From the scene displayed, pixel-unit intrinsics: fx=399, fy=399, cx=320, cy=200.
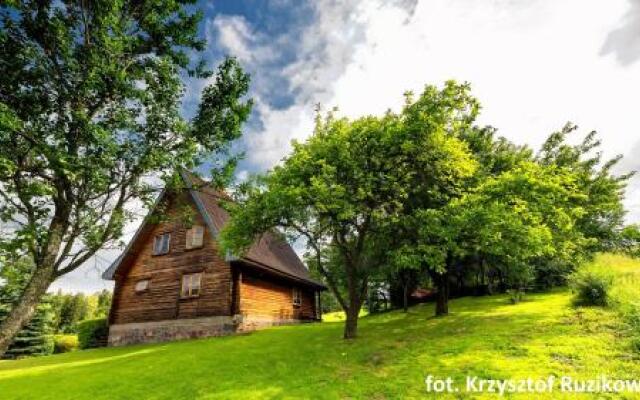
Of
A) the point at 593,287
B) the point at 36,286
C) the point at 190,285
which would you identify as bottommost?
the point at 593,287

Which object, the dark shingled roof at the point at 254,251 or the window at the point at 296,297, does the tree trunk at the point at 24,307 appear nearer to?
the dark shingled roof at the point at 254,251

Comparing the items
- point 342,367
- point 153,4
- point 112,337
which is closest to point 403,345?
point 342,367

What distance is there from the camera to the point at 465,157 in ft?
61.3

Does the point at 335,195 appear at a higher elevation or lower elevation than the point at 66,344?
higher

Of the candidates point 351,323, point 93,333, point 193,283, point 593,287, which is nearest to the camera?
point 593,287

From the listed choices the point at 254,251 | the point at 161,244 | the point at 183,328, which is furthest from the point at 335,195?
the point at 161,244

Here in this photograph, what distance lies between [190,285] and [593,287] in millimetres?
Answer: 22660

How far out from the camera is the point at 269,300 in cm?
2814

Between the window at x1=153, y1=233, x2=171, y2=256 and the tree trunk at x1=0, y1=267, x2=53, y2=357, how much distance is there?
1769 centimetres

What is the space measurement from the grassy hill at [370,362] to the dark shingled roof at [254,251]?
6746 millimetres

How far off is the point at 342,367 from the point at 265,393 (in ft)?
10.4

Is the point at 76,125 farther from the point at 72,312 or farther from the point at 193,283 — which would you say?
the point at 72,312

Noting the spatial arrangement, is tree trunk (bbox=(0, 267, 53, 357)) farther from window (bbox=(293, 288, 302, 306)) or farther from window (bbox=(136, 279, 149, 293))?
window (bbox=(293, 288, 302, 306))

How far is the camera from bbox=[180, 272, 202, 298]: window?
26131 millimetres
